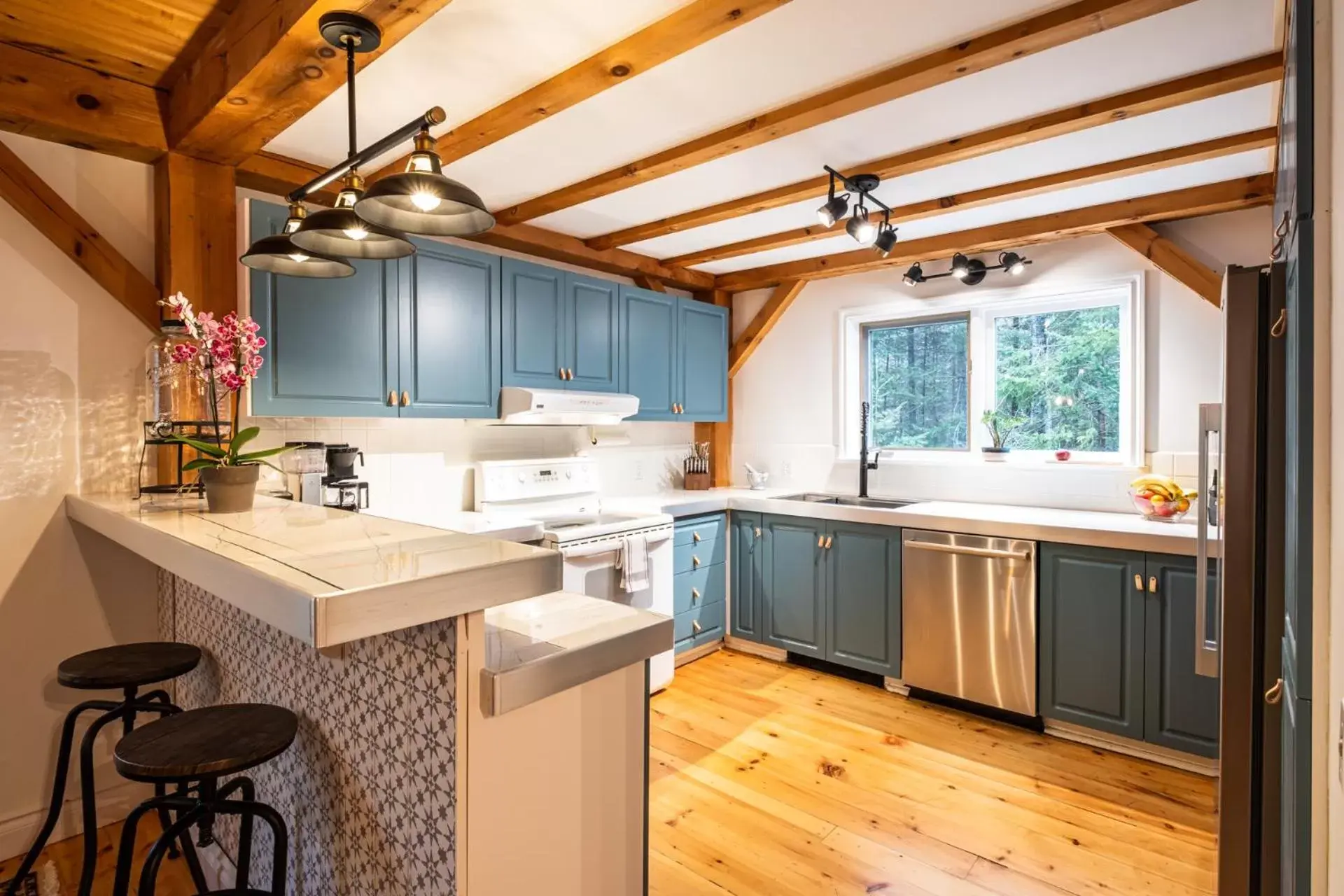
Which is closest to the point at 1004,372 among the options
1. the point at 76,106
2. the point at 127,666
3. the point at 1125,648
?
the point at 1125,648

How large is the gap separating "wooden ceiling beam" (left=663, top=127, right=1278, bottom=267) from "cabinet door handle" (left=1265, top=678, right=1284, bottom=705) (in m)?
1.89

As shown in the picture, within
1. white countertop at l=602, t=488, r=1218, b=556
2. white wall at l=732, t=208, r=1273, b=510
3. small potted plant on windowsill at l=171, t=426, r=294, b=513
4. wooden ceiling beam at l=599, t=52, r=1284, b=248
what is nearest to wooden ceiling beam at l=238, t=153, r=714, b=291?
white wall at l=732, t=208, r=1273, b=510

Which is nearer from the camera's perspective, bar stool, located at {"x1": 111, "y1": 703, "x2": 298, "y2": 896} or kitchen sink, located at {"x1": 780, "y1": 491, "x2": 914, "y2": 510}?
bar stool, located at {"x1": 111, "y1": 703, "x2": 298, "y2": 896}

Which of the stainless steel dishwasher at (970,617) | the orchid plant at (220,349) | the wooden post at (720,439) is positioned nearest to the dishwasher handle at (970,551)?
the stainless steel dishwasher at (970,617)

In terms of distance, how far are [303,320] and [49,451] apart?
86 cm

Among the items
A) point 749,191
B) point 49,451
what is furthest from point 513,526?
point 749,191

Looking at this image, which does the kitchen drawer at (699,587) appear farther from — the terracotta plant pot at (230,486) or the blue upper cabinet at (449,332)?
the terracotta plant pot at (230,486)

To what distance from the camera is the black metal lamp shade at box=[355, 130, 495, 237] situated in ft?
4.52

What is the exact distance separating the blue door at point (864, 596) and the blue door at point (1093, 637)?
2.14 feet

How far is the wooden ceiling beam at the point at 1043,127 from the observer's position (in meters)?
1.93

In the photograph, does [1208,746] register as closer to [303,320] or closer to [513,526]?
[513,526]

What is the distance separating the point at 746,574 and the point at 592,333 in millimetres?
1597

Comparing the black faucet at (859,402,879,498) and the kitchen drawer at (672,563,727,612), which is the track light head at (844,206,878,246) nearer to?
the black faucet at (859,402,879,498)

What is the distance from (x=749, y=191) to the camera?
9.87 ft
